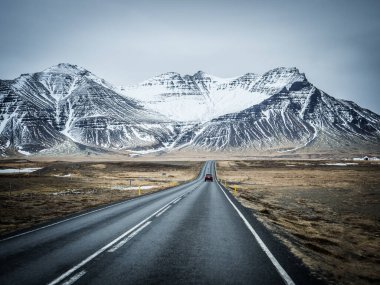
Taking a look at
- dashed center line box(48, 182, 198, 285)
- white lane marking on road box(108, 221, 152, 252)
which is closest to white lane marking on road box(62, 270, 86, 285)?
dashed center line box(48, 182, 198, 285)

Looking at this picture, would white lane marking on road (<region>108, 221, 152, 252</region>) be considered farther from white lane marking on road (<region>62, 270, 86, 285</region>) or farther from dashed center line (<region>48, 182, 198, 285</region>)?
white lane marking on road (<region>62, 270, 86, 285</region>)

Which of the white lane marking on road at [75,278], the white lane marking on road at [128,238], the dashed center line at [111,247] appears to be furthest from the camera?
the white lane marking on road at [128,238]

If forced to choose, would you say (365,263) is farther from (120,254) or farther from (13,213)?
(13,213)

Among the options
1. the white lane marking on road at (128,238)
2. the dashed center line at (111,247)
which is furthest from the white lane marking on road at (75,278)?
the white lane marking on road at (128,238)

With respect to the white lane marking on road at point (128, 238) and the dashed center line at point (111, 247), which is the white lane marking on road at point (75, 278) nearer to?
the dashed center line at point (111, 247)

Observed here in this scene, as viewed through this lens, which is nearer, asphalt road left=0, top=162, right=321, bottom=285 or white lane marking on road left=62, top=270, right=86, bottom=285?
white lane marking on road left=62, top=270, right=86, bottom=285

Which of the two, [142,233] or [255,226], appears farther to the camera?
[255,226]

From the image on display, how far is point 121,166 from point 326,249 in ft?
371

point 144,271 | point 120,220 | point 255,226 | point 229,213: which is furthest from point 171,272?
point 229,213

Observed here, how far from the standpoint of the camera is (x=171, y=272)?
7156mm

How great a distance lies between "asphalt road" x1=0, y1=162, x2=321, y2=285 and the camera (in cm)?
683

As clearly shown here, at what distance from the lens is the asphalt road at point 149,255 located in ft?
22.4

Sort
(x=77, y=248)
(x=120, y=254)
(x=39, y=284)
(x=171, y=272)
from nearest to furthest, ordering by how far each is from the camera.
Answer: (x=39, y=284), (x=171, y=272), (x=120, y=254), (x=77, y=248)

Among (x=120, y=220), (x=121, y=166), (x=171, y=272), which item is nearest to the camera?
(x=171, y=272)
